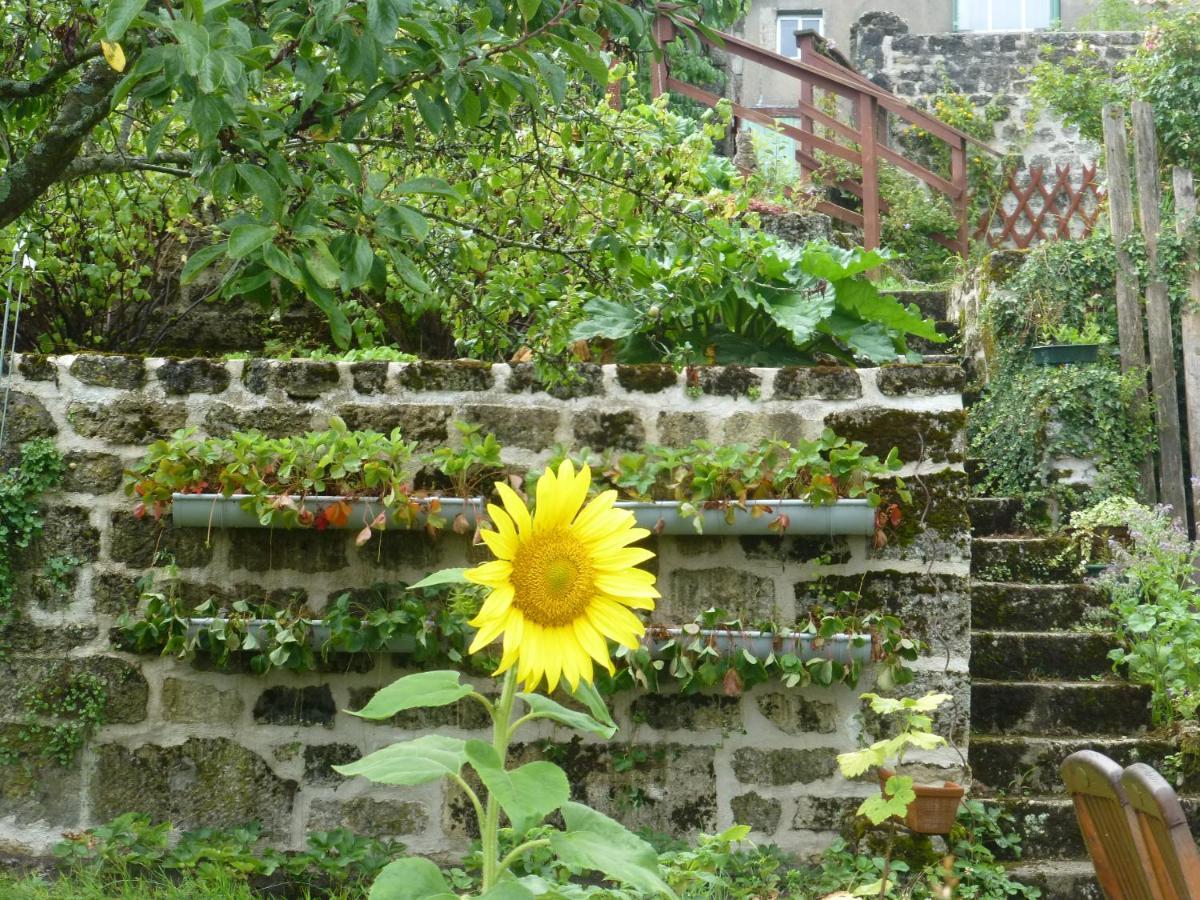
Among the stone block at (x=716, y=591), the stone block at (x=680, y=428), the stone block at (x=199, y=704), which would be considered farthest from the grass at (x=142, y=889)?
the stone block at (x=680, y=428)

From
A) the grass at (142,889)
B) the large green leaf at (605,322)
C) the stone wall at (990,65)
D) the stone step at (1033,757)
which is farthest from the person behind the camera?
the stone wall at (990,65)

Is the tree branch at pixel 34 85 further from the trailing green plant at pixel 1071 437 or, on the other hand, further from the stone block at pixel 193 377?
the trailing green plant at pixel 1071 437

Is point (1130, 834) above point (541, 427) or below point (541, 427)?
below

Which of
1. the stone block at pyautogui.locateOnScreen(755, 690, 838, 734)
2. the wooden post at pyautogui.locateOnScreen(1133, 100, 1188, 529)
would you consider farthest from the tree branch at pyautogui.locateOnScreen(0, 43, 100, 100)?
the wooden post at pyautogui.locateOnScreen(1133, 100, 1188, 529)

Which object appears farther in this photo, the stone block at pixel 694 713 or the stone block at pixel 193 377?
the stone block at pixel 193 377

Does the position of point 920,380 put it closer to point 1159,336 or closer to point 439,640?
point 439,640

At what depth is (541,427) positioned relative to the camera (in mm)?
4164

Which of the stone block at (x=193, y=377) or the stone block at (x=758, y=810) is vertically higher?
the stone block at (x=193, y=377)

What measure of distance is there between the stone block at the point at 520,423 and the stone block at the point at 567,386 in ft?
0.20

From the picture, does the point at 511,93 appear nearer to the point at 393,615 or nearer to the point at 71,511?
the point at 393,615

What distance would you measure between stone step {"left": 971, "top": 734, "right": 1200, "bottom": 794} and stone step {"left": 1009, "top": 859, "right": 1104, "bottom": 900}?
457mm

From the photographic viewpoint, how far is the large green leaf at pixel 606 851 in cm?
139

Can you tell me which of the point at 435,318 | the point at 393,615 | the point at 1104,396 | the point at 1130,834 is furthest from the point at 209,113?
the point at 1104,396

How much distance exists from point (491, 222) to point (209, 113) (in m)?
3.33
